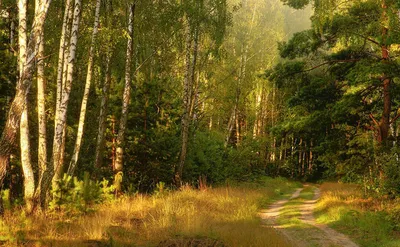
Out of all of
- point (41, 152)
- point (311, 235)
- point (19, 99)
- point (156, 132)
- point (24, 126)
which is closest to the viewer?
point (19, 99)

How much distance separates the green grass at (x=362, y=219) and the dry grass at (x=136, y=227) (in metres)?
2.60

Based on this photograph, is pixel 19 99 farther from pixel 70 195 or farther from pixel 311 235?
pixel 311 235

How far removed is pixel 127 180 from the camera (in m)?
13.8

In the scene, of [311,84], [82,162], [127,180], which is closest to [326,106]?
[311,84]

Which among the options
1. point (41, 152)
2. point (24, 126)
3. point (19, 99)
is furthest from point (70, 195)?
point (19, 99)

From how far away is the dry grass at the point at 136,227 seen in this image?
6.36 m

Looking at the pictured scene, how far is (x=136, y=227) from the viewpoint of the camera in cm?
796

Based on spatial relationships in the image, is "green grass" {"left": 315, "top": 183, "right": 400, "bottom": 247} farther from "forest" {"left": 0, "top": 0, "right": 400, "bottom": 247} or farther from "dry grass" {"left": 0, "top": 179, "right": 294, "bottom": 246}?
"dry grass" {"left": 0, "top": 179, "right": 294, "bottom": 246}

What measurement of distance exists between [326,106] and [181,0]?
757 cm

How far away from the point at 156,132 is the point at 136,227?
6.45m

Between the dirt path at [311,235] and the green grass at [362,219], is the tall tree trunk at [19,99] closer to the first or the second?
the dirt path at [311,235]

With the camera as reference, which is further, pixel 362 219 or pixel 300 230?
pixel 362 219

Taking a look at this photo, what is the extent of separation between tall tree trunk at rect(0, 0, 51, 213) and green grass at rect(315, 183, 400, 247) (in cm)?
791

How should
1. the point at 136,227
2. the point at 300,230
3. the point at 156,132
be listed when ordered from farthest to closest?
the point at 156,132 < the point at 300,230 < the point at 136,227
